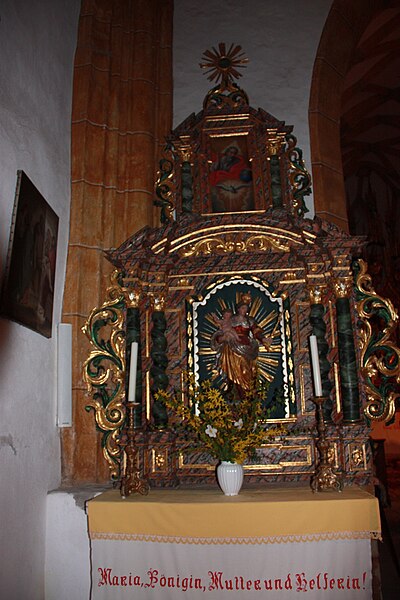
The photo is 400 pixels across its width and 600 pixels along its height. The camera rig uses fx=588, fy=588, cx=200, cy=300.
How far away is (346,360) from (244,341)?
29.4 inches

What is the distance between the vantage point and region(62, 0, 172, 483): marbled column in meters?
4.59

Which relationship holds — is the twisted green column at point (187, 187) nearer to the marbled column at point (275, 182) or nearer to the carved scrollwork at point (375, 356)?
the marbled column at point (275, 182)

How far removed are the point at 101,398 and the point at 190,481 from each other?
91cm

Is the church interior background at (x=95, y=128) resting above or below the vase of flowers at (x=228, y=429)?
above

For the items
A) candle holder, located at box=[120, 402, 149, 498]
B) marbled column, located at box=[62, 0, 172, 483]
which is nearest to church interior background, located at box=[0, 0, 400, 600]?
marbled column, located at box=[62, 0, 172, 483]

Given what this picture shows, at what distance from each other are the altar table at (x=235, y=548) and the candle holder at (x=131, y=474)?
0.28 metres

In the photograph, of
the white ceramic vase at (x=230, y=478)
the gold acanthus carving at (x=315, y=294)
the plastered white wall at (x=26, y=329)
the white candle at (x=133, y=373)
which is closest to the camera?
the plastered white wall at (x=26, y=329)

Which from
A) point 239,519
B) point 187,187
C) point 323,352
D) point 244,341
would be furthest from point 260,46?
point 239,519

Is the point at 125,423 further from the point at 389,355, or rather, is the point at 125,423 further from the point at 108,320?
the point at 389,355

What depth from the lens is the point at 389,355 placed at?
4.40 m

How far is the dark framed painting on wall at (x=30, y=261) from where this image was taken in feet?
11.5

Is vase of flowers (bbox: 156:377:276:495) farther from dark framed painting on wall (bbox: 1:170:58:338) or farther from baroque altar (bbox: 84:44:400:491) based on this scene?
dark framed painting on wall (bbox: 1:170:58:338)

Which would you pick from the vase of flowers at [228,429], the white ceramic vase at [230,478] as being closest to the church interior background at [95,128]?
the vase of flowers at [228,429]

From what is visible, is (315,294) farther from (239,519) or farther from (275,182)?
(239,519)
